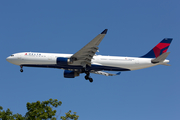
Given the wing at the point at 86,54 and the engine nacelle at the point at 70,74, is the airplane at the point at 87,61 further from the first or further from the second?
the engine nacelle at the point at 70,74

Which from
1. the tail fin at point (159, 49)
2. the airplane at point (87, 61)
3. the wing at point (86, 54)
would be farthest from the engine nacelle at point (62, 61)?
the tail fin at point (159, 49)

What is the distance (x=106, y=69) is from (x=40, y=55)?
1159 cm

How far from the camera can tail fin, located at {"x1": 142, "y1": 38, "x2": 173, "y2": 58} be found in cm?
5403

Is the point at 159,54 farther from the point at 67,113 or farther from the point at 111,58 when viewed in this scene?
the point at 67,113

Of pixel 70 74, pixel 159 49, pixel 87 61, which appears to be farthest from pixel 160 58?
pixel 70 74

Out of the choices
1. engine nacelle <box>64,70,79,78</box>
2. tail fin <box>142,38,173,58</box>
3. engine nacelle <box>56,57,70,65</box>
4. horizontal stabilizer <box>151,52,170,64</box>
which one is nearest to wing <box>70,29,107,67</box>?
engine nacelle <box>56,57,70,65</box>

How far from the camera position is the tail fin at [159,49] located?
54.0 meters

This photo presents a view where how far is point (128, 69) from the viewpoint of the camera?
174 ft

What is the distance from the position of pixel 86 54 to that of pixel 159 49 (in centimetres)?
1361

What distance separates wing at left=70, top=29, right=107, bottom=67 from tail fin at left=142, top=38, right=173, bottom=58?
10297 mm

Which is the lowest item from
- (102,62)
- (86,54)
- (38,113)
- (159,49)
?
(38,113)

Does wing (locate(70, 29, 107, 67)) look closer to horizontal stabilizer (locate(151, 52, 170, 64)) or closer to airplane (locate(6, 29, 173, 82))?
airplane (locate(6, 29, 173, 82))

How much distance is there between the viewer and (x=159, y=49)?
54562 mm

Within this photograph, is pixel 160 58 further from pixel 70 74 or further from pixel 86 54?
pixel 70 74
